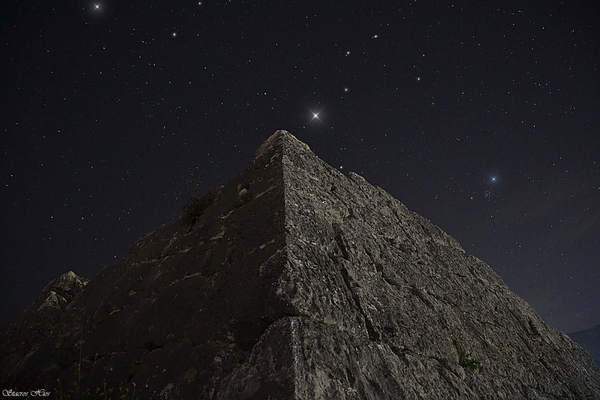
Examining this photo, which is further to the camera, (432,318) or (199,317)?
(432,318)

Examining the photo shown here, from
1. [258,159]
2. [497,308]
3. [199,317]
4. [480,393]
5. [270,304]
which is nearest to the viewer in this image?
[270,304]

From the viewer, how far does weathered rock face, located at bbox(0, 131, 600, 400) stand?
3229mm

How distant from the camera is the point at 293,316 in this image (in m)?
3.26

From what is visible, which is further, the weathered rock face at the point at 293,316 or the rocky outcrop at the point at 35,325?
the rocky outcrop at the point at 35,325

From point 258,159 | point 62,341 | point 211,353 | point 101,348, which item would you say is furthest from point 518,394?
point 62,341

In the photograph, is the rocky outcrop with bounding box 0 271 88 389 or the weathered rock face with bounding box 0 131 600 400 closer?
the weathered rock face with bounding box 0 131 600 400

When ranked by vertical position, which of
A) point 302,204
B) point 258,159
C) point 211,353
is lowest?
point 211,353

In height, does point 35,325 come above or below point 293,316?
above

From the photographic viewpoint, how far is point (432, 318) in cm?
496

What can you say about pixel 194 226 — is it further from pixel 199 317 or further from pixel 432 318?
pixel 432 318

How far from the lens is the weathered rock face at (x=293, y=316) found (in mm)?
3229

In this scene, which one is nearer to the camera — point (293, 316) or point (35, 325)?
point (293, 316)

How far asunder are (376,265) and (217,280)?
7.79 feet

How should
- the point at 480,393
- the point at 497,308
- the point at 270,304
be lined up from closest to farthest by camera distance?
the point at 270,304 < the point at 480,393 < the point at 497,308
